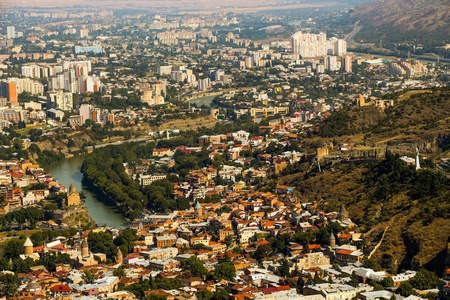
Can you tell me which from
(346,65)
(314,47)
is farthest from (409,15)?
(346,65)

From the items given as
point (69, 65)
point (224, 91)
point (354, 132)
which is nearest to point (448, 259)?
point (354, 132)

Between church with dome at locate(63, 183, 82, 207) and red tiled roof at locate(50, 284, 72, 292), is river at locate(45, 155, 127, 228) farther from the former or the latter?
red tiled roof at locate(50, 284, 72, 292)

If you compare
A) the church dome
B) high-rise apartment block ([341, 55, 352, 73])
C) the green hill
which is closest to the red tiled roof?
the church dome

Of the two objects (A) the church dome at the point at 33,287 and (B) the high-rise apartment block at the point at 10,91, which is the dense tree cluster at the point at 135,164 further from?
(B) the high-rise apartment block at the point at 10,91

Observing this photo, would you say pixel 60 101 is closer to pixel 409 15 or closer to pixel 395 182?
pixel 395 182

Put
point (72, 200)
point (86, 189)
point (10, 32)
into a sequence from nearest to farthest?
point (72, 200) → point (86, 189) → point (10, 32)

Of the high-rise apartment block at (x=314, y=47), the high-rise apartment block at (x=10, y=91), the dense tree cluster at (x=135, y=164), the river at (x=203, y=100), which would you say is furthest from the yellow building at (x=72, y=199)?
the high-rise apartment block at (x=314, y=47)

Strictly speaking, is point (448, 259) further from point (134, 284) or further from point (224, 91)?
point (224, 91)
